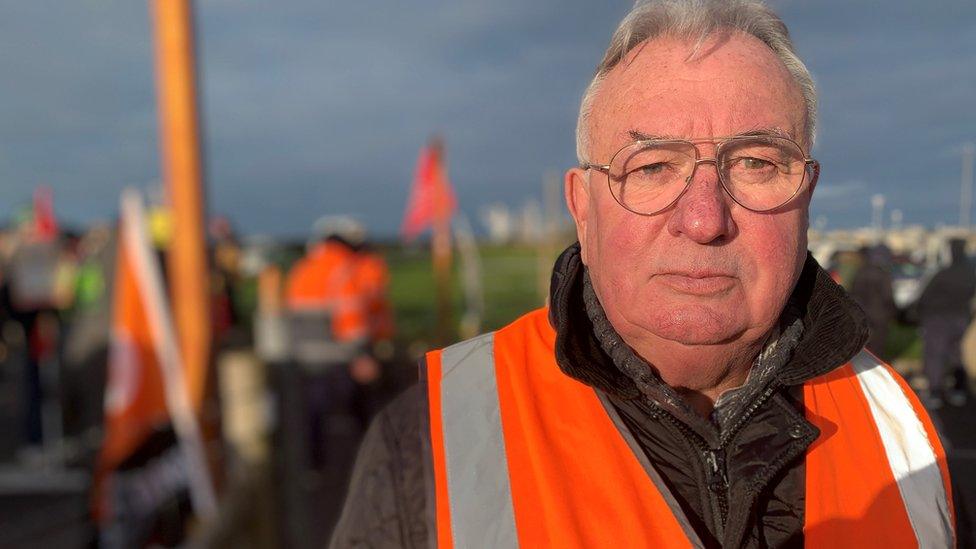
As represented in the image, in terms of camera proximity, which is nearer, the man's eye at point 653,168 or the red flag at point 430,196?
the man's eye at point 653,168

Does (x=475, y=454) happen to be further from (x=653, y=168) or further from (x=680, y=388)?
(x=653, y=168)

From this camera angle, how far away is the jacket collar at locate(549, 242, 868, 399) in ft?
4.60

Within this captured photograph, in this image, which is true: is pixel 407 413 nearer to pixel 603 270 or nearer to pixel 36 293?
pixel 603 270

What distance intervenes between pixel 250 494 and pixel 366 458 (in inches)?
159

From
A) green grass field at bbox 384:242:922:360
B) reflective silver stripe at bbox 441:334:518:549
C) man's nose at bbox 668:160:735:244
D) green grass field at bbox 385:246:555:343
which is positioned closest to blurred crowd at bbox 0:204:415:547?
green grass field at bbox 384:242:922:360

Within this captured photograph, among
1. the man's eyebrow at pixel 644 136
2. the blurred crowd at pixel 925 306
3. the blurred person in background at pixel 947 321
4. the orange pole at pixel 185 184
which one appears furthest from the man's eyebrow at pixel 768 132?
the orange pole at pixel 185 184

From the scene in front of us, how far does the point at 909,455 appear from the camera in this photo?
141 cm

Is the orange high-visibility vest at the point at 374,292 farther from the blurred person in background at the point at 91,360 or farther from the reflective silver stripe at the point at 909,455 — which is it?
the reflective silver stripe at the point at 909,455

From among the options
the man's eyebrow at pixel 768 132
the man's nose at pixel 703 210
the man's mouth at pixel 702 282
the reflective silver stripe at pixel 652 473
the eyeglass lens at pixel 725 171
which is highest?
the man's eyebrow at pixel 768 132

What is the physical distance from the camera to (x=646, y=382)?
1.39 m

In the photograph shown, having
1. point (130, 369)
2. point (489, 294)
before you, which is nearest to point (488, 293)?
point (489, 294)

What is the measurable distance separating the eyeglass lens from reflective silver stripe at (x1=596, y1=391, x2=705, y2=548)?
0.35 meters

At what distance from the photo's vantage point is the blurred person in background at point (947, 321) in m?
2.16

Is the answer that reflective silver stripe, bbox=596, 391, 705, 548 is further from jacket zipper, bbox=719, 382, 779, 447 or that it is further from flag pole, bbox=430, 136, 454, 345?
flag pole, bbox=430, 136, 454, 345
